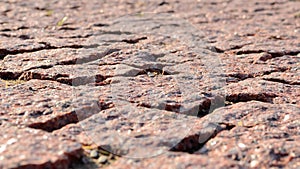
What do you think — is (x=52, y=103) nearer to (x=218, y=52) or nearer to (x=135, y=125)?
(x=135, y=125)

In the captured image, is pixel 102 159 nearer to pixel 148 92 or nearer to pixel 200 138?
pixel 200 138

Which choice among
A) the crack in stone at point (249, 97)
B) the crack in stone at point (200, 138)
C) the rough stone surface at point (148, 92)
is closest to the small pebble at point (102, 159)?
the rough stone surface at point (148, 92)

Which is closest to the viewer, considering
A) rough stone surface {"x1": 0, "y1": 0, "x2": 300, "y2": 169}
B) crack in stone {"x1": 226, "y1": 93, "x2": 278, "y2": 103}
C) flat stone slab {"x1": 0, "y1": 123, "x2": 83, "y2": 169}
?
flat stone slab {"x1": 0, "y1": 123, "x2": 83, "y2": 169}

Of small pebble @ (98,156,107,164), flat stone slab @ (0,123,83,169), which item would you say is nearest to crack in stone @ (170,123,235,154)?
small pebble @ (98,156,107,164)

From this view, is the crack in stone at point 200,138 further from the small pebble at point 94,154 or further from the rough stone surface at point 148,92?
the small pebble at point 94,154

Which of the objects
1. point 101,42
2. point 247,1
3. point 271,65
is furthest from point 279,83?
point 247,1

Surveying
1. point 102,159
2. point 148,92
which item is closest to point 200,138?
point 102,159

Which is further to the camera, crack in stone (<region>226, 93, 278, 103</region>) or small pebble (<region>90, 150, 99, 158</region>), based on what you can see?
crack in stone (<region>226, 93, 278, 103</region>)

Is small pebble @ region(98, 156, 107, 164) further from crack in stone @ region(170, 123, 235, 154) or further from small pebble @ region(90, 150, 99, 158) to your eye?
crack in stone @ region(170, 123, 235, 154)
